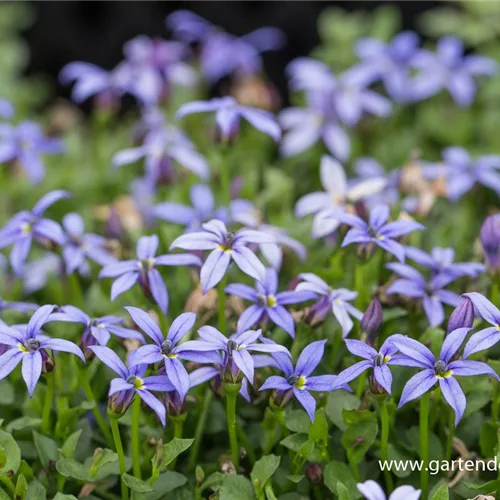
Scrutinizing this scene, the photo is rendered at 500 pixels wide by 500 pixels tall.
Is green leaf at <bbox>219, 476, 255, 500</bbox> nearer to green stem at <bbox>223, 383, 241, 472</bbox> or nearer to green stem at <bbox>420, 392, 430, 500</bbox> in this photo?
green stem at <bbox>223, 383, 241, 472</bbox>

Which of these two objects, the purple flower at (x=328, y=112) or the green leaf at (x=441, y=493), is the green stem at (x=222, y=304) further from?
the purple flower at (x=328, y=112)

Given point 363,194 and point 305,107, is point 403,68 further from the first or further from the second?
point 363,194

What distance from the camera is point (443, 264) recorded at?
1308 mm

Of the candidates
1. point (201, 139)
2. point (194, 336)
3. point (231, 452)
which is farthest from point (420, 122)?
point (231, 452)

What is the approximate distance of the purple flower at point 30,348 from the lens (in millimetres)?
1046

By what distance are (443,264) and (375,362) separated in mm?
312

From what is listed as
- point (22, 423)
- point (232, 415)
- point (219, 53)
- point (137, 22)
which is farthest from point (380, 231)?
point (137, 22)

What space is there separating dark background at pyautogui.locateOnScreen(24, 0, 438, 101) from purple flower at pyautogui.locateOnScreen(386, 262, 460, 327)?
57.9 inches

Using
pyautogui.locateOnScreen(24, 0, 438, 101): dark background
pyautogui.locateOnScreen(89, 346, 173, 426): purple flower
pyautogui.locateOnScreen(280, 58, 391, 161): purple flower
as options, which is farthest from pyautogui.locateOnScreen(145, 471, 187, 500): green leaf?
pyautogui.locateOnScreen(24, 0, 438, 101): dark background

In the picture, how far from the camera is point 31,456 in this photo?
3.82ft

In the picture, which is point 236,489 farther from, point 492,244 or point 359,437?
point 492,244

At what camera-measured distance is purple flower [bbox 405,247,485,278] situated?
127cm

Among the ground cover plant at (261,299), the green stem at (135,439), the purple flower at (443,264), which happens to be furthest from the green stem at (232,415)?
the purple flower at (443,264)

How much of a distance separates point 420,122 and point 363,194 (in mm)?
575
